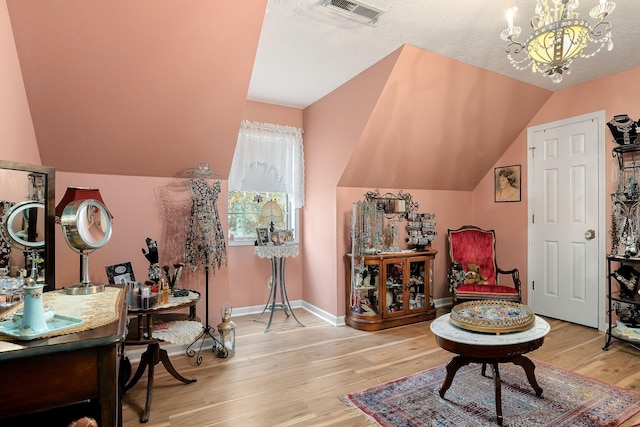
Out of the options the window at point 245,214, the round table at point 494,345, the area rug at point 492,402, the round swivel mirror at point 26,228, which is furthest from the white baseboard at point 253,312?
the round table at point 494,345

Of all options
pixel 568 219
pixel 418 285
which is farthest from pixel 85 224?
pixel 568 219

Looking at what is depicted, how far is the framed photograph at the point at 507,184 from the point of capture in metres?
4.36

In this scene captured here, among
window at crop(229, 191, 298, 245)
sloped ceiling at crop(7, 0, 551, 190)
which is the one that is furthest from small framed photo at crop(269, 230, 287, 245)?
sloped ceiling at crop(7, 0, 551, 190)

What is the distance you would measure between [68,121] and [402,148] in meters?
3.07

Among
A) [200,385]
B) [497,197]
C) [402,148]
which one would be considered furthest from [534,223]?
[200,385]

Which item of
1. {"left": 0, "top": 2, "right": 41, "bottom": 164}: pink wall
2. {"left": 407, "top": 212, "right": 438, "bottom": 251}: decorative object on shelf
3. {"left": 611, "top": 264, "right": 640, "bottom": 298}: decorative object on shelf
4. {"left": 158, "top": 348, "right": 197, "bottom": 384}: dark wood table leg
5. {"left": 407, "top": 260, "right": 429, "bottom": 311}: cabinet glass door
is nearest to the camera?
{"left": 0, "top": 2, "right": 41, "bottom": 164}: pink wall

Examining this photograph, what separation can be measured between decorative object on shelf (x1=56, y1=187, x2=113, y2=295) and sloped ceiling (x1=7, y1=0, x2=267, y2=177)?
1183 mm

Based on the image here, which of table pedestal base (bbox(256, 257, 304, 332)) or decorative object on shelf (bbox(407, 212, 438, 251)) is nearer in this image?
table pedestal base (bbox(256, 257, 304, 332))

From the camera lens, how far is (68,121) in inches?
96.8

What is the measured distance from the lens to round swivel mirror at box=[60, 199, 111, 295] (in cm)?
148

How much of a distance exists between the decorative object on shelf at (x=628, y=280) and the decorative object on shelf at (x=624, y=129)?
1.23 meters

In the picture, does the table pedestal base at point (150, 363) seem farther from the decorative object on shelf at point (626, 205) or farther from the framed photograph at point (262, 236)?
the decorative object on shelf at point (626, 205)

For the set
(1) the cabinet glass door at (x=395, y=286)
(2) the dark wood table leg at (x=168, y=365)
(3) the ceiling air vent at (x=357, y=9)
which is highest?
(3) the ceiling air vent at (x=357, y=9)

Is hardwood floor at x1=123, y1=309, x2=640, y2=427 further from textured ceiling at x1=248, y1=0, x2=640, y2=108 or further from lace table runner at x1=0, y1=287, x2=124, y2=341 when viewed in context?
textured ceiling at x1=248, y1=0, x2=640, y2=108
